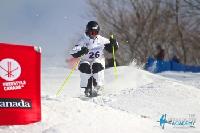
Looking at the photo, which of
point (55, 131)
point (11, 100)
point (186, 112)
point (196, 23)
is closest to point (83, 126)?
point (55, 131)

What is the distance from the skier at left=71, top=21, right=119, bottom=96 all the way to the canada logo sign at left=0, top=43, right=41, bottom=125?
16.2ft

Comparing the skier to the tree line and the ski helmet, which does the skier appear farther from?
the tree line

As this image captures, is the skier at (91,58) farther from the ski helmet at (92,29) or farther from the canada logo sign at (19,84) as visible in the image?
the canada logo sign at (19,84)

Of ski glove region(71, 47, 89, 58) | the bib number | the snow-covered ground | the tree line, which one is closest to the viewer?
the snow-covered ground

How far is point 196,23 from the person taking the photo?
4119 cm

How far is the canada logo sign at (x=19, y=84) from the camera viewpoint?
220 inches

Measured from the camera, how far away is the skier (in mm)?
10812

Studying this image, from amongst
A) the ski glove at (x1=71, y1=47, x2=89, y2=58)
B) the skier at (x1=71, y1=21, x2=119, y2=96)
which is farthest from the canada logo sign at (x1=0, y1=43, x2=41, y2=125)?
the skier at (x1=71, y1=21, x2=119, y2=96)

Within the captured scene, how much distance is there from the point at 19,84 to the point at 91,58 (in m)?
5.30

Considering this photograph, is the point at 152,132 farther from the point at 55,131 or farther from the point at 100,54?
the point at 100,54

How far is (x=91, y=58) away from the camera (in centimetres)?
1092

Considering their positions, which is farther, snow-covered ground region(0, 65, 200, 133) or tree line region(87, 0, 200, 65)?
tree line region(87, 0, 200, 65)

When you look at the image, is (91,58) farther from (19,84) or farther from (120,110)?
(19,84)

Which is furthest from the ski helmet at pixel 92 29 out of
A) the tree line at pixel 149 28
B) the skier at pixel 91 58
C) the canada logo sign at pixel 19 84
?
the tree line at pixel 149 28
